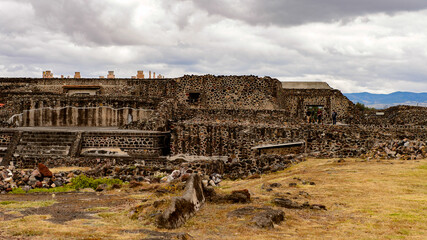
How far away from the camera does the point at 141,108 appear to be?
26.2 m

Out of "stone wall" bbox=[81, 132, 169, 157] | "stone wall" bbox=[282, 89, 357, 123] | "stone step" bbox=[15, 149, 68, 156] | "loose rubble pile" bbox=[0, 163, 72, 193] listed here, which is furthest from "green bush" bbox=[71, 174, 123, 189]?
"stone wall" bbox=[282, 89, 357, 123]

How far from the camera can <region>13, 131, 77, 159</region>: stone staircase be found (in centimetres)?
1869

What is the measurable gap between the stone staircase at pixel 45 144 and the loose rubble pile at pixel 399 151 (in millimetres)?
13419

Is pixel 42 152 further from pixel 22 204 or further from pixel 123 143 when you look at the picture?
pixel 22 204

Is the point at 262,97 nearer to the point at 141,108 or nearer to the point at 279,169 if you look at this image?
the point at 141,108

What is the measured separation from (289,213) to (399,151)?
9052 millimetres

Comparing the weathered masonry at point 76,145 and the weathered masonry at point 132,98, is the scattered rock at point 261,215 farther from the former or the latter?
the weathered masonry at point 132,98

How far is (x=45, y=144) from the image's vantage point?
63.4 feet

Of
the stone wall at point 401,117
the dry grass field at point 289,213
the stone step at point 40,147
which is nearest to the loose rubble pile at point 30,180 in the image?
the dry grass field at point 289,213

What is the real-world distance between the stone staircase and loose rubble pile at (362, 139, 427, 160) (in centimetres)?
1342

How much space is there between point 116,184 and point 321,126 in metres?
10.5

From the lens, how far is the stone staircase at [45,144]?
61.3 feet

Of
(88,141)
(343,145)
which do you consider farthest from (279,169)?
(88,141)

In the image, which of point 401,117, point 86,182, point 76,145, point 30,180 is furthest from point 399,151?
point 401,117
